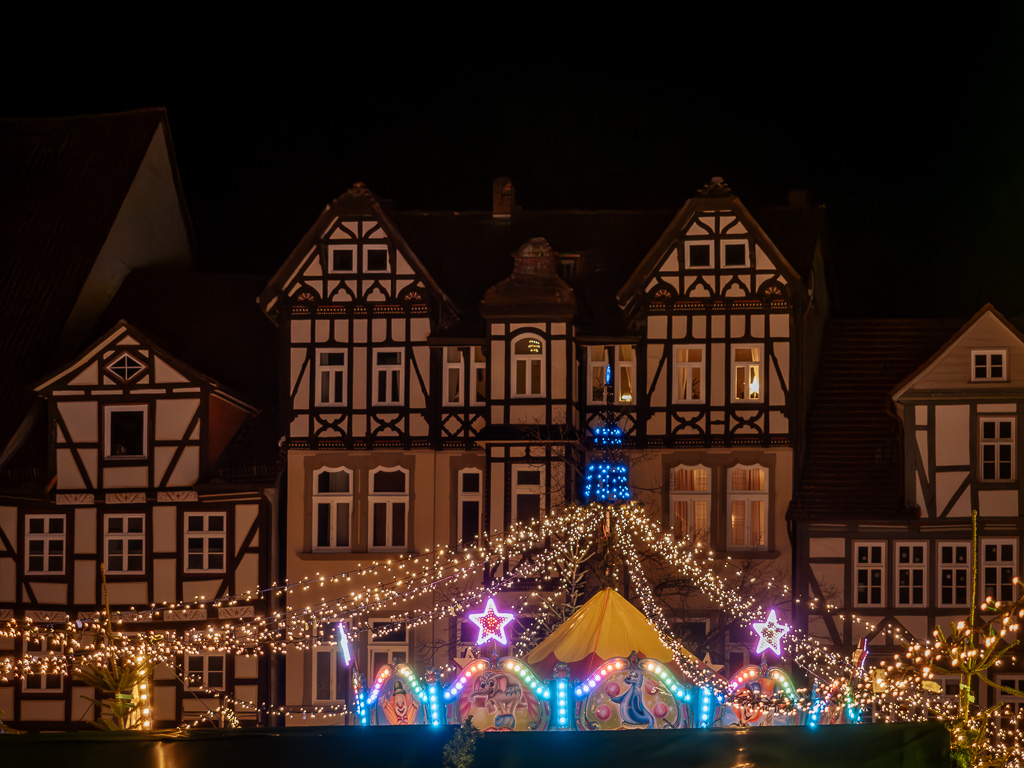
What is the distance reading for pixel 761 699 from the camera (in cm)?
2097

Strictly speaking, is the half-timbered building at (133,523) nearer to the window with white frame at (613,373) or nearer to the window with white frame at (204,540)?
the window with white frame at (204,540)

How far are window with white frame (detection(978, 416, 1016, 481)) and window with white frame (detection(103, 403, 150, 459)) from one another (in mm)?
15413

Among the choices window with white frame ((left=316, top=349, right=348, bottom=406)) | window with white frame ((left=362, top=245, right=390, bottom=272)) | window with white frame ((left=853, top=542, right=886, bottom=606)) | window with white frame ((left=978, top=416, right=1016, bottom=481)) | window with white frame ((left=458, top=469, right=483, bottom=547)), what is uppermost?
window with white frame ((left=362, top=245, right=390, bottom=272))

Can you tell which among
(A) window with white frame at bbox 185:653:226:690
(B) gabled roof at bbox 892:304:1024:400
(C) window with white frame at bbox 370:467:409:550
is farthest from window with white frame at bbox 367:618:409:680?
(B) gabled roof at bbox 892:304:1024:400

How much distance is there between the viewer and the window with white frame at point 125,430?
113 ft

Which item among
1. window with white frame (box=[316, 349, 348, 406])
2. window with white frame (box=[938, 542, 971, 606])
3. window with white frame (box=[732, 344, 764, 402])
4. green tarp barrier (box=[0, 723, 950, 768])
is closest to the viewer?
green tarp barrier (box=[0, 723, 950, 768])

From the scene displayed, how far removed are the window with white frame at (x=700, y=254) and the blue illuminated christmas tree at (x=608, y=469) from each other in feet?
10.4

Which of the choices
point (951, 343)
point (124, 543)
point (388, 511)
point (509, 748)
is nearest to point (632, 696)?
point (509, 748)

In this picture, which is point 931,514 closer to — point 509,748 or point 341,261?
point 341,261

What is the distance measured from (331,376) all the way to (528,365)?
380cm

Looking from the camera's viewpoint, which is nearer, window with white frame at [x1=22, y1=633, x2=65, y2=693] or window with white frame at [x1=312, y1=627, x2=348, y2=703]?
window with white frame at [x1=312, y1=627, x2=348, y2=703]

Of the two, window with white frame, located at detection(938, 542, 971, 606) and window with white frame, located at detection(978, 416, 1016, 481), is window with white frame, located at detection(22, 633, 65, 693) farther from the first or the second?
window with white frame, located at detection(978, 416, 1016, 481)

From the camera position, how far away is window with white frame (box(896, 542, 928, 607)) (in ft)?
106

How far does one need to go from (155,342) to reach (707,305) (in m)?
10.3
